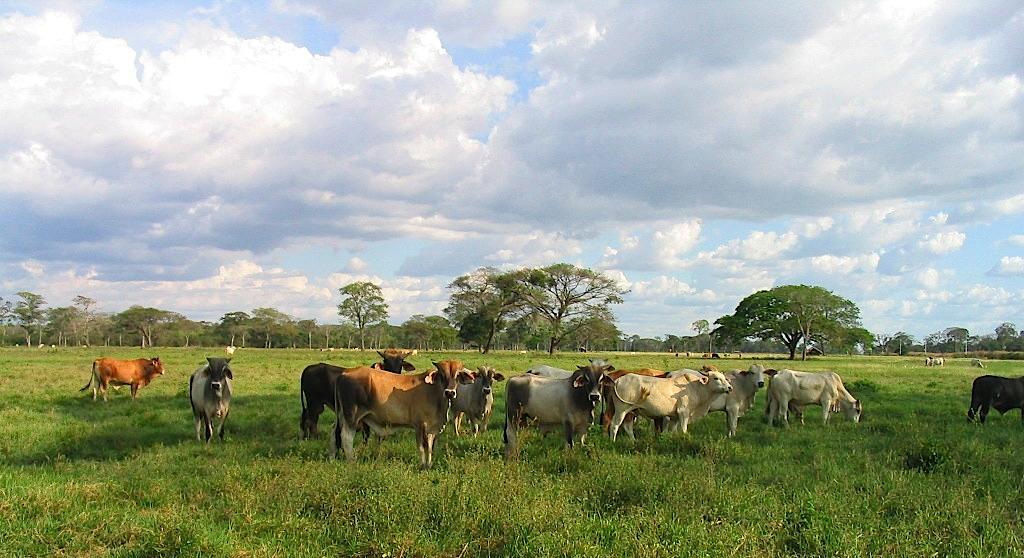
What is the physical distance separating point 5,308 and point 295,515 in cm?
10302

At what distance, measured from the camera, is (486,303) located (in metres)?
65.4

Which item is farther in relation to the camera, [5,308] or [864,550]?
[5,308]

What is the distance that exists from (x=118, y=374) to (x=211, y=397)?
9.45 metres

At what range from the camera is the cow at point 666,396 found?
12.5 m

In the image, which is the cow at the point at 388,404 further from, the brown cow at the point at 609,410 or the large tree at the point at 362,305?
the large tree at the point at 362,305

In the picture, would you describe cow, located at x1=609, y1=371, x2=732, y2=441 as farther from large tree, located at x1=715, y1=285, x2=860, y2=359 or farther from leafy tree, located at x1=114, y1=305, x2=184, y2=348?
leafy tree, located at x1=114, y1=305, x2=184, y2=348

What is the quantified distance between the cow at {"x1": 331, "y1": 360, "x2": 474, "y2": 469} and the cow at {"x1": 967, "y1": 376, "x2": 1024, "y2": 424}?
11.9 m

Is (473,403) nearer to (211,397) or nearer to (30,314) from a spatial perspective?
(211,397)

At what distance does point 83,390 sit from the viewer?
19.8 metres

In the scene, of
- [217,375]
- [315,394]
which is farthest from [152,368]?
[315,394]

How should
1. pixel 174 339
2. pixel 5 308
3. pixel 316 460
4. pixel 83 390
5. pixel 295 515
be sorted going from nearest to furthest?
pixel 295 515
pixel 316 460
pixel 83 390
pixel 5 308
pixel 174 339

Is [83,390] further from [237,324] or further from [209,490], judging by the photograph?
[237,324]

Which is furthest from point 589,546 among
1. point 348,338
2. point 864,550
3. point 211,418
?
point 348,338

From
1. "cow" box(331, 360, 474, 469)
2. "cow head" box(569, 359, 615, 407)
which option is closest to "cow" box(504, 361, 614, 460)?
"cow head" box(569, 359, 615, 407)
